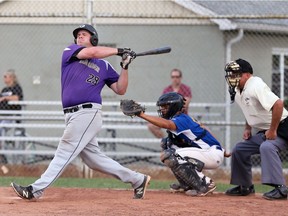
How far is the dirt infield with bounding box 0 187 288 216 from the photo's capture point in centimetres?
712

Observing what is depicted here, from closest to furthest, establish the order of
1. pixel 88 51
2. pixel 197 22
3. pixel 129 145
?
pixel 88 51
pixel 129 145
pixel 197 22

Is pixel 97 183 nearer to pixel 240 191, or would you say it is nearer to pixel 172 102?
pixel 240 191

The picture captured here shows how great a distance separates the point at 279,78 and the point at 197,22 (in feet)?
6.12

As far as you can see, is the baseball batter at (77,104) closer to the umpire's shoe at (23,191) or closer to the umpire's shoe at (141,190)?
the umpire's shoe at (23,191)

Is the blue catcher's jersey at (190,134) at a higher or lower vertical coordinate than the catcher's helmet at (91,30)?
lower

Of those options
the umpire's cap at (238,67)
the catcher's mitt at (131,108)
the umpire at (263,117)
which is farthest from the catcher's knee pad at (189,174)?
the umpire's cap at (238,67)

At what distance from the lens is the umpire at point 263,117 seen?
8.61 m

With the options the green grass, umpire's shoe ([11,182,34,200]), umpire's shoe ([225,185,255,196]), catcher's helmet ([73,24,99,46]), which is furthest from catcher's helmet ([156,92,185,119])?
umpire's shoe ([11,182,34,200])

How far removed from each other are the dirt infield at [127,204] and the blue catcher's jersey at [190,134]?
592mm

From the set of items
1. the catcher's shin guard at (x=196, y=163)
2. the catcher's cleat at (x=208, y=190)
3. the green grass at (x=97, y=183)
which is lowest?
the green grass at (x=97, y=183)

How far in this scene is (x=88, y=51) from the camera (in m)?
7.77

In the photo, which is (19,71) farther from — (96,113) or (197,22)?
(96,113)

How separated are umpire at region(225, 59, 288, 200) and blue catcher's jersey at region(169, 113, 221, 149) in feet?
1.45

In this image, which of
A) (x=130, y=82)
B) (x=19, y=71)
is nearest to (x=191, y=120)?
(x=130, y=82)
